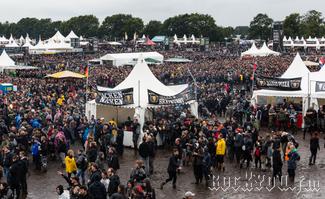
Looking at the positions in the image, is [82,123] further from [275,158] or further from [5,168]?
[275,158]

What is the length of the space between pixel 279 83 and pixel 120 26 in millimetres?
117844

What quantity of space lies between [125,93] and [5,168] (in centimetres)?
665

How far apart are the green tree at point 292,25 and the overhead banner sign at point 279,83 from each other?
97.2 m

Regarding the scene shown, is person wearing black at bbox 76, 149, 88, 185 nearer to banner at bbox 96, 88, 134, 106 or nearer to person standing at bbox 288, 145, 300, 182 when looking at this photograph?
person standing at bbox 288, 145, 300, 182

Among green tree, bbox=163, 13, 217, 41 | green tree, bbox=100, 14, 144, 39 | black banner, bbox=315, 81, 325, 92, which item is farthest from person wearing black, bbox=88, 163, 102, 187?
green tree, bbox=100, 14, 144, 39

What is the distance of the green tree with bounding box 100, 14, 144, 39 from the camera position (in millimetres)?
130500

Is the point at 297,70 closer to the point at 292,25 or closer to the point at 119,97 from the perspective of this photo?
the point at 119,97

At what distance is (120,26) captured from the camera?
13762 cm

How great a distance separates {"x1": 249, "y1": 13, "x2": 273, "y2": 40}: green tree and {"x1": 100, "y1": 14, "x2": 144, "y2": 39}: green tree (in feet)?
92.2

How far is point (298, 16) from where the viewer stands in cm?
12125

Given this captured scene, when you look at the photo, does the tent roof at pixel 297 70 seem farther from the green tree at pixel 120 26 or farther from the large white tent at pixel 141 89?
the green tree at pixel 120 26

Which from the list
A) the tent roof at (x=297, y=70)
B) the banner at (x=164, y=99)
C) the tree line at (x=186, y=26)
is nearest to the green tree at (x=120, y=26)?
the tree line at (x=186, y=26)

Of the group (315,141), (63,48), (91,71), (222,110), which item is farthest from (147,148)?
(63,48)

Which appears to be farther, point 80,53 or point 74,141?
point 80,53
